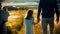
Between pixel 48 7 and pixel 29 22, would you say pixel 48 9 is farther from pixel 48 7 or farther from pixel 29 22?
pixel 29 22

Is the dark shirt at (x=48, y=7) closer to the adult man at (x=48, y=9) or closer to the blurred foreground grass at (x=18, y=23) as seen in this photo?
the adult man at (x=48, y=9)

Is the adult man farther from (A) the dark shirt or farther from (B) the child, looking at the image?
(B) the child

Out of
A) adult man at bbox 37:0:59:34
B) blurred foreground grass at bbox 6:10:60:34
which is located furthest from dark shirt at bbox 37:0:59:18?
blurred foreground grass at bbox 6:10:60:34

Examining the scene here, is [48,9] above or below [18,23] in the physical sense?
above

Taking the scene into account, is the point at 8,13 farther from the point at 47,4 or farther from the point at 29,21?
the point at 47,4

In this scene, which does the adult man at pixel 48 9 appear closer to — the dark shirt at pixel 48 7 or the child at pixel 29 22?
the dark shirt at pixel 48 7

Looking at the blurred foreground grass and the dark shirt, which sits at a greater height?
the dark shirt

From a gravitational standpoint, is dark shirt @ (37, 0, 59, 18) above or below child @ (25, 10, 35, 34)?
above

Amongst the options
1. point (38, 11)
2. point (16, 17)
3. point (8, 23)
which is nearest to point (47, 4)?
point (38, 11)

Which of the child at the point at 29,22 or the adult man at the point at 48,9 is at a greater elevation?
the adult man at the point at 48,9

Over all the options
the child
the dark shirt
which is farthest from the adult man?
the child

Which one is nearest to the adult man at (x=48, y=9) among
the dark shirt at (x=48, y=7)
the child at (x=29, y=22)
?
the dark shirt at (x=48, y=7)

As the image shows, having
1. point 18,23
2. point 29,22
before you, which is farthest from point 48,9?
point 18,23

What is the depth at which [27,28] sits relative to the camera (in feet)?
5.60
